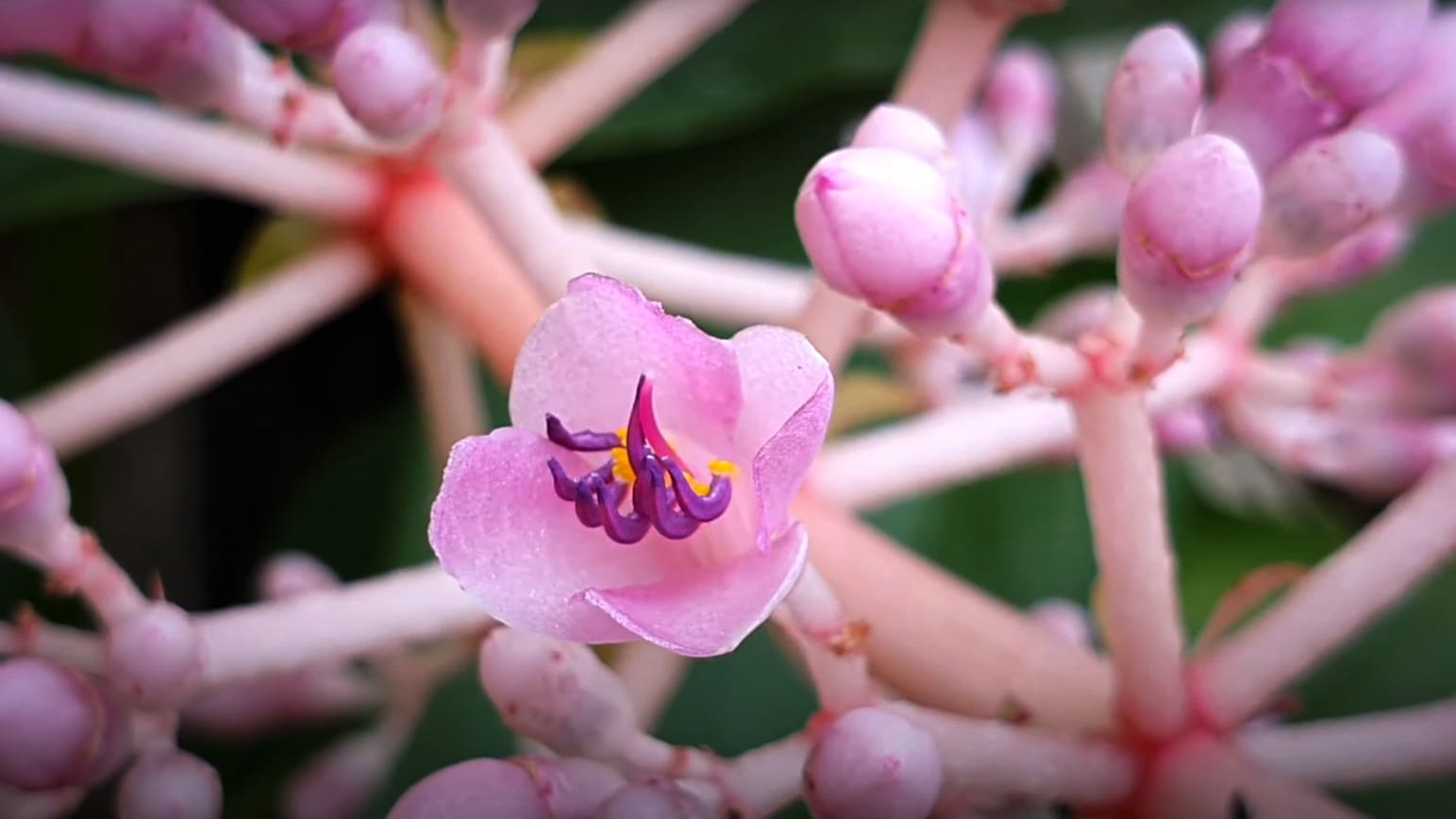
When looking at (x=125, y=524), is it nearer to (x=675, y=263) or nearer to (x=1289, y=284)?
(x=675, y=263)

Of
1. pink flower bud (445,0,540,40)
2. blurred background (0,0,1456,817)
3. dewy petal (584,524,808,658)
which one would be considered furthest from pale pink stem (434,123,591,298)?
blurred background (0,0,1456,817)

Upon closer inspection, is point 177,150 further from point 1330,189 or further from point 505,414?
point 1330,189

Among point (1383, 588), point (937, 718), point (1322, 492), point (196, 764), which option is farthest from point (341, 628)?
point (1322, 492)

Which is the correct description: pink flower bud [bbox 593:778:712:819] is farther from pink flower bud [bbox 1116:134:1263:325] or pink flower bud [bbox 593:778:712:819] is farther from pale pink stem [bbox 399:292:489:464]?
pale pink stem [bbox 399:292:489:464]

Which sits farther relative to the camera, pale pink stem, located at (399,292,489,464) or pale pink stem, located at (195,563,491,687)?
pale pink stem, located at (399,292,489,464)

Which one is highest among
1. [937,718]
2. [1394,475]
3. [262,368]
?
[262,368]

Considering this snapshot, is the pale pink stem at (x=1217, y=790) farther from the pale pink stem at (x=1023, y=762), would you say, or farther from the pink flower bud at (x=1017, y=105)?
the pink flower bud at (x=1017, y=105)
